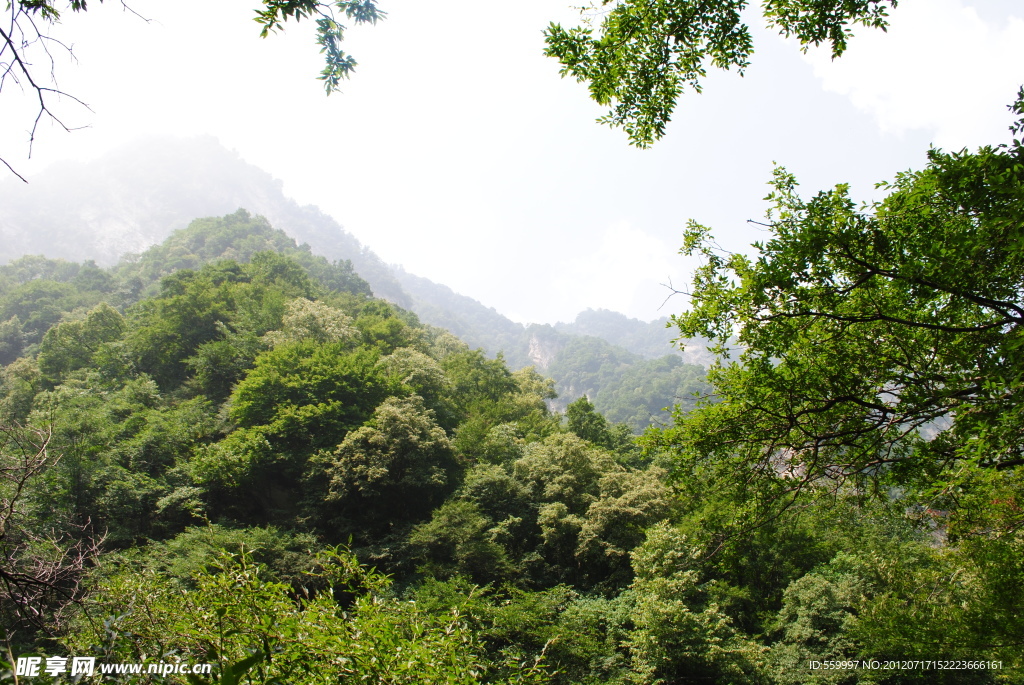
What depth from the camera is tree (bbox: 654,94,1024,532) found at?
4.08 m

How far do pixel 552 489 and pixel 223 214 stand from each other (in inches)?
6947

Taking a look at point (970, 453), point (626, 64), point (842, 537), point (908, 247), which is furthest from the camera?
point (842, 537)

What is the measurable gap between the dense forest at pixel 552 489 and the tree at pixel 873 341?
37 mm

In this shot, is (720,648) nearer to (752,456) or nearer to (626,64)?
(752,456)

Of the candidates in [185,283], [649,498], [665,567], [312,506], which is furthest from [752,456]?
[185,283]

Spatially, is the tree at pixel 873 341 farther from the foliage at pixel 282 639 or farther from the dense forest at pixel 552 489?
the foliage at pixel 282 639

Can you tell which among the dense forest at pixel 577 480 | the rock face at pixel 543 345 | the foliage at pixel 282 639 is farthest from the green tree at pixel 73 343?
the rock face at pixel 543 345

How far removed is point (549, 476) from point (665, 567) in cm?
751

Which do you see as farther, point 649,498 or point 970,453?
point 649,498

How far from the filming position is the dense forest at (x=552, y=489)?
4367 mm

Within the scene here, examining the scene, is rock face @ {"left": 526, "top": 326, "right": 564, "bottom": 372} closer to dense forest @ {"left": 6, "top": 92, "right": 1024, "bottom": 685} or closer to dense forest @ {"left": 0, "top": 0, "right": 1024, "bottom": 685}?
dense forest @ {"left": 0, "top": 0, "right": 1024, "bottom": 685}

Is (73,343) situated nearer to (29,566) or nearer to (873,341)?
(29,566)

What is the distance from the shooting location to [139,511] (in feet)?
61.0

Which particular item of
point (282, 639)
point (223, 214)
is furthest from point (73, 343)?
point (223, 214)
